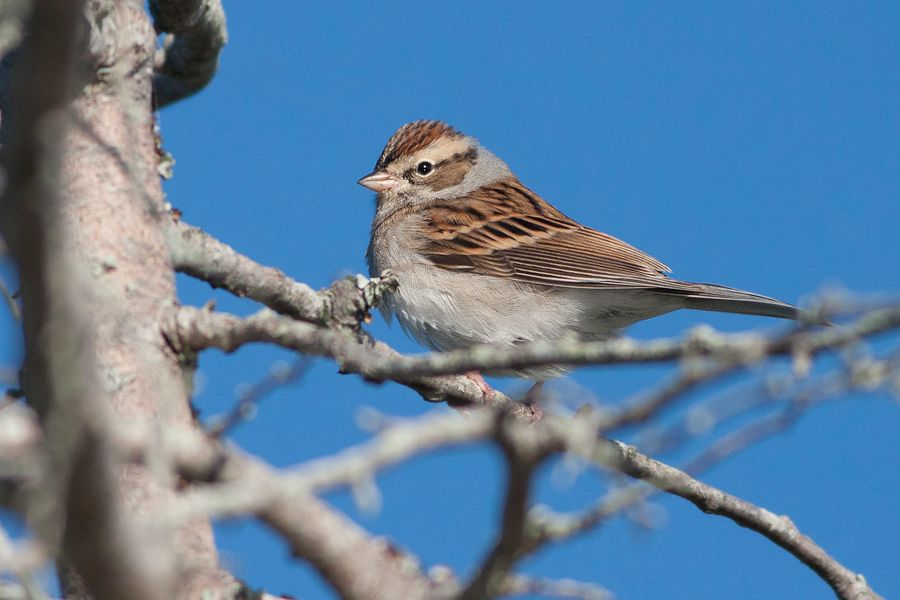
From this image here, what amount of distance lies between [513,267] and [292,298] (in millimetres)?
2291

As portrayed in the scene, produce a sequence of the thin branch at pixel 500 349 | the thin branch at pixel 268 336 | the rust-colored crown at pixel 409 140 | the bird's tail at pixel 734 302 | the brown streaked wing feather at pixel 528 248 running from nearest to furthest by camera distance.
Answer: the thin branch at pixel 500 349
the thin branch at pixel 268 336
the bird's tail at pixel 734 302
the brown streaked wing feather at pixel 528 248
the rust-colored crown at pixel 409 140

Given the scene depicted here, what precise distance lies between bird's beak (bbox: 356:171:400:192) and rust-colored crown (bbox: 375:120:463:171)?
108mm

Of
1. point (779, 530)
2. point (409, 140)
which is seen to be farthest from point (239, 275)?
point (409, 140)

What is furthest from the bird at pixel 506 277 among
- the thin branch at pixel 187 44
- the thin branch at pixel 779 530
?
the thin branch at pixel 187 44

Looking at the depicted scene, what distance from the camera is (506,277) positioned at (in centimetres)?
556

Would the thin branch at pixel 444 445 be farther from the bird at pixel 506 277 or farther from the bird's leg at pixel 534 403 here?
the bird at pixel 506 277

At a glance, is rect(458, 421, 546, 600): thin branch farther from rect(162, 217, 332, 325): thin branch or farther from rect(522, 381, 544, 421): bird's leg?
rect(522, 381, 544, 421): bird's leg

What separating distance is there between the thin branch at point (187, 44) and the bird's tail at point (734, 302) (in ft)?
8.29

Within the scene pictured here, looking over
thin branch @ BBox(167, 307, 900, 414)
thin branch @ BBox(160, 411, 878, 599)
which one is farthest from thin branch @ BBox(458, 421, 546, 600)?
thin branch @ BBox(167, 307, 900, 414)

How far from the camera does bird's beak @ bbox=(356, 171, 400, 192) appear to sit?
6445 millimetres

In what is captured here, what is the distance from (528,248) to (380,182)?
3.90ft

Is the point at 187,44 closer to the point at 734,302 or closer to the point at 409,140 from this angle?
the point at 409,140

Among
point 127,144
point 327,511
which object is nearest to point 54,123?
point 327,511

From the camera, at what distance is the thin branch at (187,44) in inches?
183
